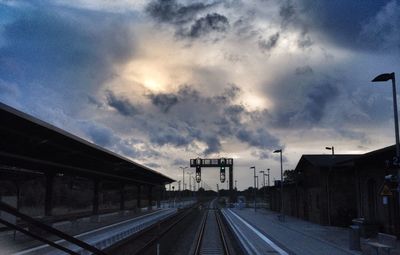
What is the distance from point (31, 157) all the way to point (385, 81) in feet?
57.9

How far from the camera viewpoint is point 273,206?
75625mm

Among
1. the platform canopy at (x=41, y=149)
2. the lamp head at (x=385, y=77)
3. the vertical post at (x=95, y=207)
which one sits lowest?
the vertical post at (x=95, y=207)

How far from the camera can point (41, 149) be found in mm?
23625

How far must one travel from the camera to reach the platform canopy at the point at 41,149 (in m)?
16.9

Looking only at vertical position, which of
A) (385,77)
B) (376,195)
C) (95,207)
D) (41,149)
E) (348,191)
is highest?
(385,77)

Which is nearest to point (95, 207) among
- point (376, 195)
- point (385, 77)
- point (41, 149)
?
point (41, 149)

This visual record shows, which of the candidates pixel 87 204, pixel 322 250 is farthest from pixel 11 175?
pixel 87 204

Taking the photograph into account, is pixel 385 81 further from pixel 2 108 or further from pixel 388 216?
pixel 2 108

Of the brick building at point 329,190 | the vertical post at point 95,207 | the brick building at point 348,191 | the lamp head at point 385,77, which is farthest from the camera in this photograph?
the vertical post at point 95,207

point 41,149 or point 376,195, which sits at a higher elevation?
point 41,149

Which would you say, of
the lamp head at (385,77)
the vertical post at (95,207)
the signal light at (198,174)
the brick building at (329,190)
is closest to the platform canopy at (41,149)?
the vertical post at (95,207)

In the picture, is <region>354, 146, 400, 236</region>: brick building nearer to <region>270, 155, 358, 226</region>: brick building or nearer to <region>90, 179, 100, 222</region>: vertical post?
<region>270, 155, 358, 226</region>: brick building

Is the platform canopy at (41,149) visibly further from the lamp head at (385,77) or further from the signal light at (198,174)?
the signal light at (198,174)

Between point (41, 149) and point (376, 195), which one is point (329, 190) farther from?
point (41, 149)
